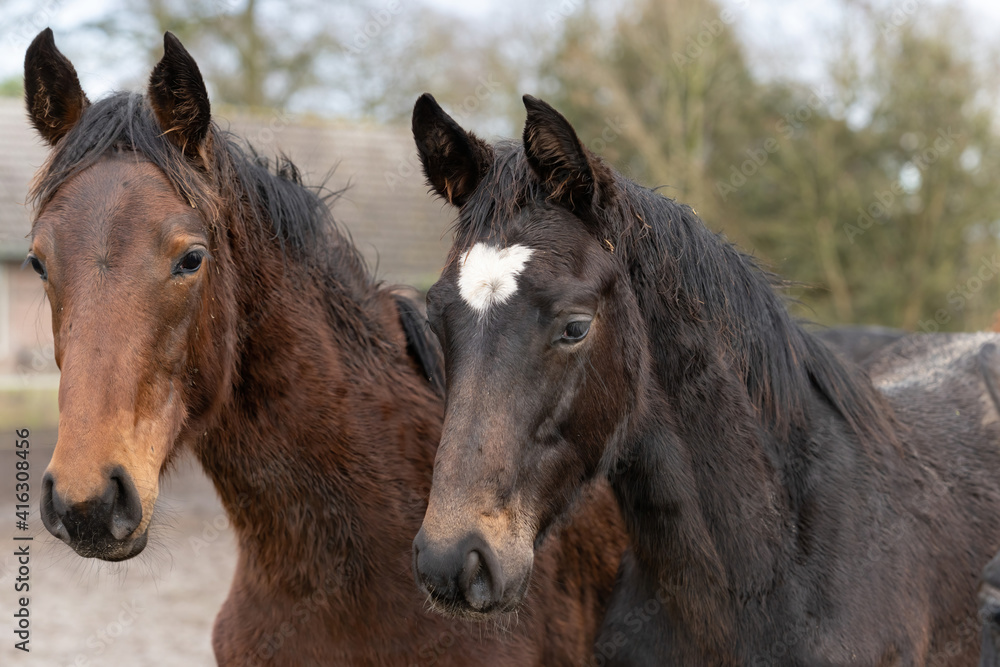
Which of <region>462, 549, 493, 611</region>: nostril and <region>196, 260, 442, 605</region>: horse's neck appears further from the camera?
<region>196, 260, 442, 605</region>: horse's neck

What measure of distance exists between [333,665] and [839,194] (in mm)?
13088

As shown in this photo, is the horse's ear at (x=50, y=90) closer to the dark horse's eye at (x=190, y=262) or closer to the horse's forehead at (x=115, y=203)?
the horse's forehead at (x=115, y=203)

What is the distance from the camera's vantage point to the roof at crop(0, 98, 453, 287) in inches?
625

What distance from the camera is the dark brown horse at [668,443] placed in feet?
7.72

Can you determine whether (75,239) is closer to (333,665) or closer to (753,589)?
(333,665)

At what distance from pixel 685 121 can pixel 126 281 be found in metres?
14.4

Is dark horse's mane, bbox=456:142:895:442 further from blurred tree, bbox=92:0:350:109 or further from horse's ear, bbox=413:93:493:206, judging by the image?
blurred tree, bbox=92:0:350:109

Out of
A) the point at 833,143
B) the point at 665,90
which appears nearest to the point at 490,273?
the point at 833,143

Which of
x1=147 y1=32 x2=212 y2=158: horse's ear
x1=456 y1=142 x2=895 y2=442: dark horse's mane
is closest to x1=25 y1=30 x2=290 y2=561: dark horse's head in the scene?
x1=147 y1=32 x2=212 y2=158: horse's ear

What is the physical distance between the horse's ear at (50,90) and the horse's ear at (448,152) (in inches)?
48.0

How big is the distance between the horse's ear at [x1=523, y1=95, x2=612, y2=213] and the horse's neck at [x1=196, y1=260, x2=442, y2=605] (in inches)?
45.0

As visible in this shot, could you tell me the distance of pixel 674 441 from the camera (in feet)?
9.12

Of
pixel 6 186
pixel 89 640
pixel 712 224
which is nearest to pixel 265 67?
pixel 6 186

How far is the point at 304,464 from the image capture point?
3072 millimetres
